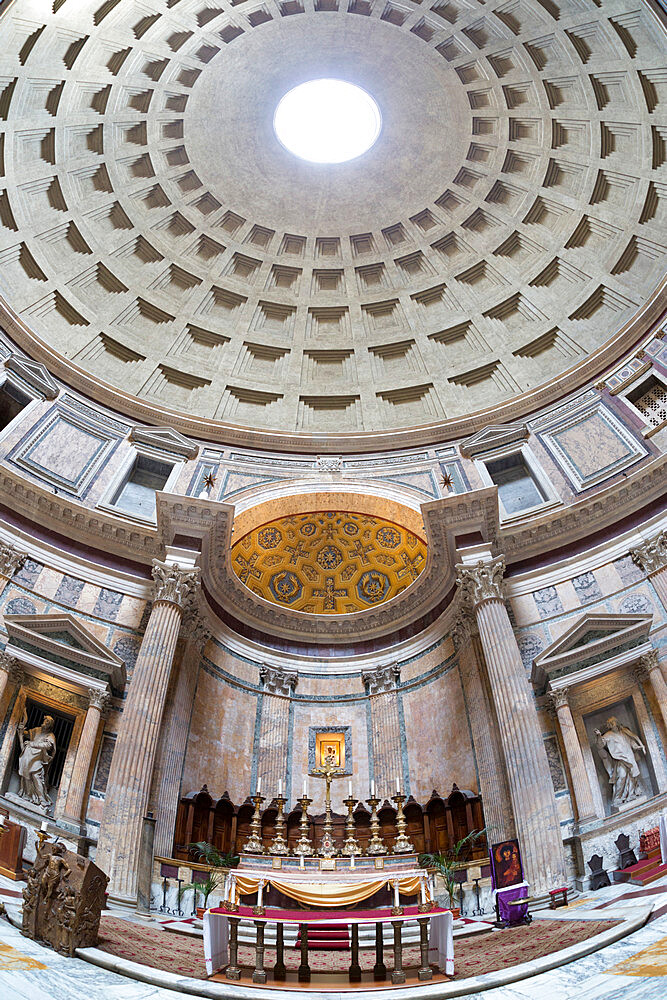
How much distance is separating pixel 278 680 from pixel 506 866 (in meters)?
11.7

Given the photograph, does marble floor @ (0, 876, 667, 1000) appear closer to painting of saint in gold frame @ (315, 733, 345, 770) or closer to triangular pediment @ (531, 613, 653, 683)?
triangular pediment @ (531, 613, 653, 683)

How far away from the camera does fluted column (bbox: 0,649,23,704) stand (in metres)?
15.9

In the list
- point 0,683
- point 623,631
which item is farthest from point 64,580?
point 623,631

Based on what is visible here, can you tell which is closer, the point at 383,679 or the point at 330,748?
the point at 330,748

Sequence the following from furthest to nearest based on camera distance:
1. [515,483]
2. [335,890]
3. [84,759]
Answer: [515,483] < [84,759] < [335,890]

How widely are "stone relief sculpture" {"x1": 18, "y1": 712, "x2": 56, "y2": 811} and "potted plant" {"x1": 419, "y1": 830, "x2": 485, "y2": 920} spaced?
28.8 feet

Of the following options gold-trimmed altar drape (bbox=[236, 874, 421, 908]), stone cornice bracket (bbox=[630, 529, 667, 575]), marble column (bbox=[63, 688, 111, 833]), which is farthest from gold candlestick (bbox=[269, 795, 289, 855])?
stone cornice bracket (bbox=[630, 529, 667, 575])

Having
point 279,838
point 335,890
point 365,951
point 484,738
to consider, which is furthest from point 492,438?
point 335,890

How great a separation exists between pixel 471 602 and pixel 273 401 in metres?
14.9

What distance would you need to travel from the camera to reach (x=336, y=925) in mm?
7750

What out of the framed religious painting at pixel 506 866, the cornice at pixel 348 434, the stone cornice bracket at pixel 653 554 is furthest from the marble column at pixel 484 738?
the cornice at pixel 348 434

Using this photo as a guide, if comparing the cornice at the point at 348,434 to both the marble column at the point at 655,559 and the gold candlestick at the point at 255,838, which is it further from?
the gold candlestick at the point at 255,838

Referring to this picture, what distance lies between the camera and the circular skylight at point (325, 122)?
29.8 m

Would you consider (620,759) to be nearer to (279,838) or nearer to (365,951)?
(365,951)
